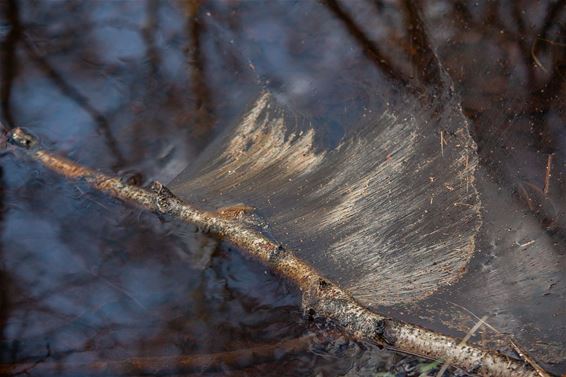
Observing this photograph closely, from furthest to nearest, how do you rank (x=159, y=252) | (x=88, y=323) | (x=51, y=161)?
(x=51, y=161) < (x=159, y=252) < (x=88, y=323)

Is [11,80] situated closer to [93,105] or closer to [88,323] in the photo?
[93,105]

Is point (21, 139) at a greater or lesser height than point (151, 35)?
lesser

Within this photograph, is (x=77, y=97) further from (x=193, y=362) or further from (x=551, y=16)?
(x=551, y=16)

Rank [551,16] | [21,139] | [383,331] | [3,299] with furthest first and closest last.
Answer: [551,16] < [21,139] < [3,299] < [383,331]

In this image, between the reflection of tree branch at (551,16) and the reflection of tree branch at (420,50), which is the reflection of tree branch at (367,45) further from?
the reflection of tree branch at (551,16)

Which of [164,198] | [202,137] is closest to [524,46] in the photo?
[202,137]

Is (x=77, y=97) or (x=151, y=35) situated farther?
(x=151, y=35)

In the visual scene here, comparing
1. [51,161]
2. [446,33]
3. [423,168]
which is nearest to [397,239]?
[423,168]

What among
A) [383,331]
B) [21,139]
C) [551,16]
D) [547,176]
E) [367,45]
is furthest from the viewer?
[367,45]
